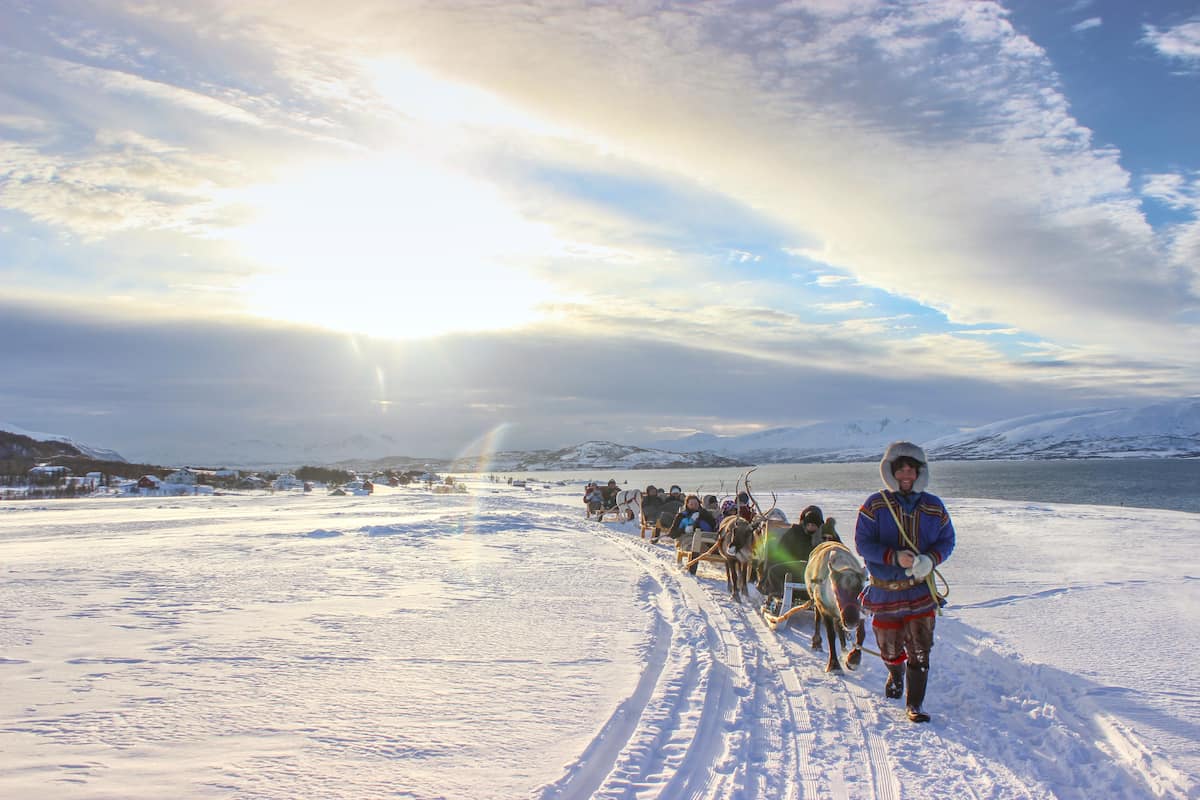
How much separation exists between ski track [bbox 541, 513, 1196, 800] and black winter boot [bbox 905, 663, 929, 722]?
0.12 m

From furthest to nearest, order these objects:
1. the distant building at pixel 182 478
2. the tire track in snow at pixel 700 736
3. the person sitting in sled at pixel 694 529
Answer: the distant building at pixel 182 478 < the person sitting in sled at pixel 694 529 < the tire track in snow at pixel 700 736

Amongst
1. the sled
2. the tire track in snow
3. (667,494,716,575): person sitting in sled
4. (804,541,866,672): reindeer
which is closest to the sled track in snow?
the tire track in snow

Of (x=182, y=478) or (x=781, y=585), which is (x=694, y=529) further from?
Answer: (x=182, y=478)

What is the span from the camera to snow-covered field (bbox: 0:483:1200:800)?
421 centimetres

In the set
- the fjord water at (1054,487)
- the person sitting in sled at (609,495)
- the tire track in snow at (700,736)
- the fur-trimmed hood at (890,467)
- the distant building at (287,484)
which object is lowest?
the fjord water at (1054,487)

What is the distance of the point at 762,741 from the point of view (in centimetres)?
494

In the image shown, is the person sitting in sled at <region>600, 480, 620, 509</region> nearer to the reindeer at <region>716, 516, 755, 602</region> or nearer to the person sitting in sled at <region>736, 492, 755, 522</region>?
the person sitting in sled at <region>736, 492, 755, 522</region>

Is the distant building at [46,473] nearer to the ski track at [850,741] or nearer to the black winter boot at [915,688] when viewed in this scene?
the ski track at [850,741]

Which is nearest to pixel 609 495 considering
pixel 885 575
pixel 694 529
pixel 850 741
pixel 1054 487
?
pixel 694 529

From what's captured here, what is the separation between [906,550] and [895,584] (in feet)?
0.96

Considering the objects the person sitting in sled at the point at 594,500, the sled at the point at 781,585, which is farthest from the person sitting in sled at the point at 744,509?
the person sitting in sled at the point at 594,500

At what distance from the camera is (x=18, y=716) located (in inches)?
188

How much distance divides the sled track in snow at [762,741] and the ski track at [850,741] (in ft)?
0.04

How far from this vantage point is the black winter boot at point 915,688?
5.50m
